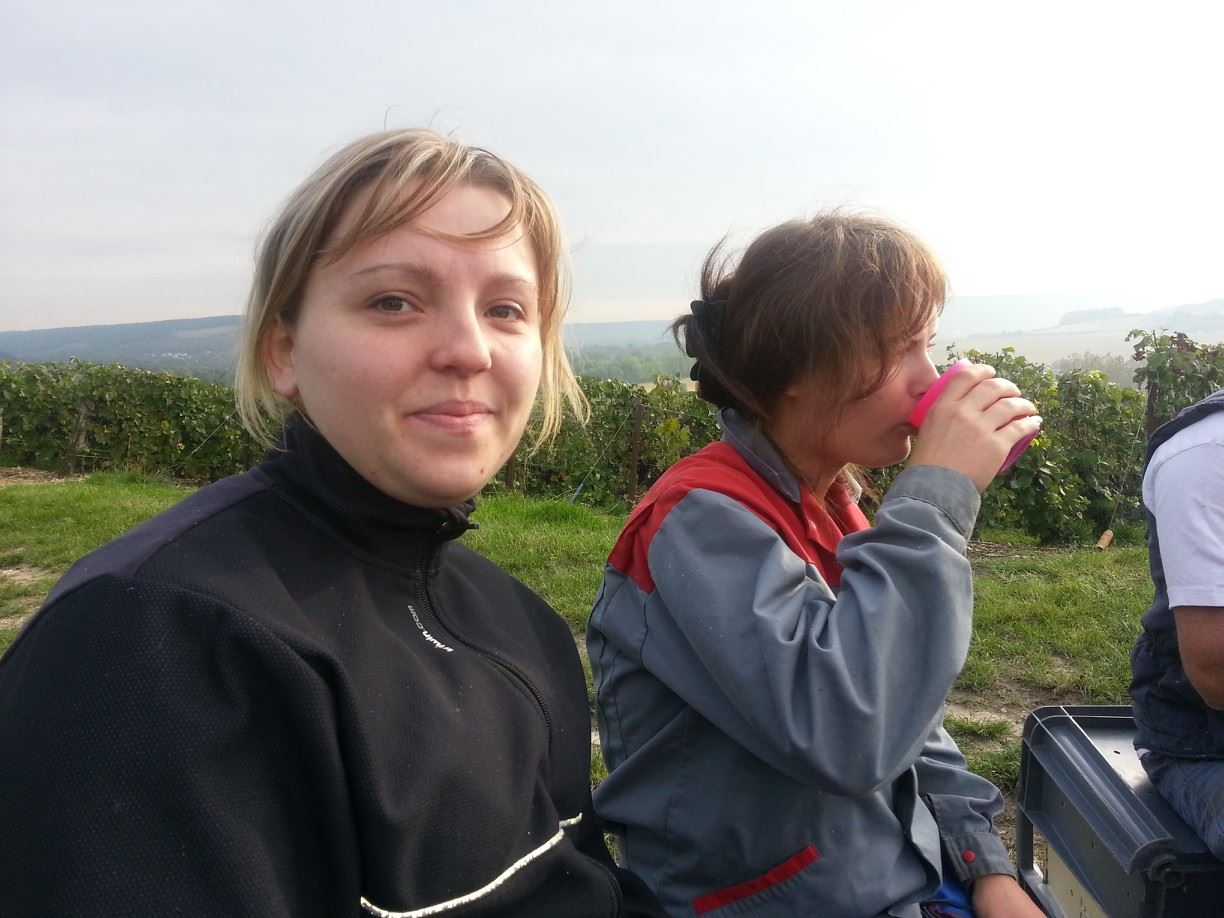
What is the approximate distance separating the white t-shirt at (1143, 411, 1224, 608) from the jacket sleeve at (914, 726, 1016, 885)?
543 millimetres

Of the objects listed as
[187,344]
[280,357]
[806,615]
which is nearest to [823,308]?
[806,615]

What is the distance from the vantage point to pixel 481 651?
4.56ft

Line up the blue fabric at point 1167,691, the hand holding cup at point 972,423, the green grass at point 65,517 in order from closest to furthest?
1. the hand holding cup at point 972,423
2. the blue fabric at point 1167,691
3. the green grass at point 65,517

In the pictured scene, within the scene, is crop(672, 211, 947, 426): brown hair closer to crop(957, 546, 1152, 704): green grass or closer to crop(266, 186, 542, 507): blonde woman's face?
crop(266, 186, 542, 507): blonde woman's face

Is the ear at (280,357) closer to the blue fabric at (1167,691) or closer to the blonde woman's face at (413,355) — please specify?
the blonde woman's face at (413,355)

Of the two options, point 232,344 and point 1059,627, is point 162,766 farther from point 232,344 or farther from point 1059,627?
point 1059,627

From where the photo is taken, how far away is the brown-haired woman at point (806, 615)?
1317mm

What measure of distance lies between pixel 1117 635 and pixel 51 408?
1501cm

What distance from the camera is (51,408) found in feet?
46.1

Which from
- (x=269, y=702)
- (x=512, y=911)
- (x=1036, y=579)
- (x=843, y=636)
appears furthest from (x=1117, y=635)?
(x=269, y=702)

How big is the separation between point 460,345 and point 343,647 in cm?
43

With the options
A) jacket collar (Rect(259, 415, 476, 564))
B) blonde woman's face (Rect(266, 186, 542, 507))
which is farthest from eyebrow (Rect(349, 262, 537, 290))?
jacket collar (Rect(259, 415, 476, 564))

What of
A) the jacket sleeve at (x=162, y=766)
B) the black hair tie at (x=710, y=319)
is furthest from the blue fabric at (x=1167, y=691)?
the jacket sleeve at (x=162, y=766)

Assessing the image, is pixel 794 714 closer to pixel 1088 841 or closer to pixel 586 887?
pixel 586 887
